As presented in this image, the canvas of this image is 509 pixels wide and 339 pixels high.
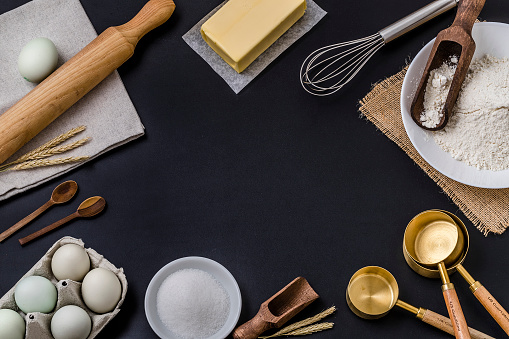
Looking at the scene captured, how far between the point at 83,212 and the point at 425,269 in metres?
0.71

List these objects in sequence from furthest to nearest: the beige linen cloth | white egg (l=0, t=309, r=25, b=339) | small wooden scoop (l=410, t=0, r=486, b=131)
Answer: the beige linen cloth < small wooden scoop (l=410, t=0, r=486, b=131) < white egg (l=0, t=309, r=25, b=339)

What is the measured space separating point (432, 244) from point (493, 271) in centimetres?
14

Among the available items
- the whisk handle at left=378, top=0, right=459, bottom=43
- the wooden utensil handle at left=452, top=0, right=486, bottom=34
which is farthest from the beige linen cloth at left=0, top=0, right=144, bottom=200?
the wooden utensil handle at left=452, top=0, right=486, bottom=34

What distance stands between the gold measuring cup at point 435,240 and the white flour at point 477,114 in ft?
0.44

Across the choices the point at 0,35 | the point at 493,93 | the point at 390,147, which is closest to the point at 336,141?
the point at 390,147

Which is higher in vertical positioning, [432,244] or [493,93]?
[493,93]

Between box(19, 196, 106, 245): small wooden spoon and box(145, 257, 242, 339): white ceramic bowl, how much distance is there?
203 millimetres

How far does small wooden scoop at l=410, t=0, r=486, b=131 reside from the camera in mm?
1143

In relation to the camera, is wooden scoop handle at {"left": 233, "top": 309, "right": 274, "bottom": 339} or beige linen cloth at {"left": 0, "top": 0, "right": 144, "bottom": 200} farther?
beige linen cloth at {"left": 0, "top": 0, "right": 144, "bottom": 200}

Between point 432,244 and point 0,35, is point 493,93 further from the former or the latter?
point 0,35

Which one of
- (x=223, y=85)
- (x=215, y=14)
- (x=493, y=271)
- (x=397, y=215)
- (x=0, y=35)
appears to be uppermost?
(x=0, y=35)

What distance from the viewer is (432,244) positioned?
1.17 metres

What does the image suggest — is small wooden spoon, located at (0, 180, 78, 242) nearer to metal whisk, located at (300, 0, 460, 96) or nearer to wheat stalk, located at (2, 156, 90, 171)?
wheat stalk, located at (2, 156, 90, 171)

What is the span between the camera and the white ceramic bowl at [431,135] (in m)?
1.16
